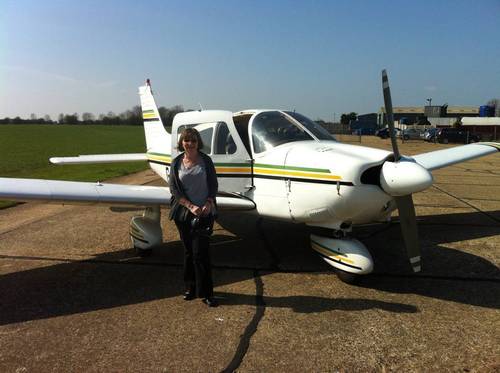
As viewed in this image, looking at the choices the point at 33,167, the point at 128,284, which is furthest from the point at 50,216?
the point at 33,167

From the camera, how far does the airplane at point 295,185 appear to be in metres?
4.59

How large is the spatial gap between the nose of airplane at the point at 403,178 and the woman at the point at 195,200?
1.79 meters

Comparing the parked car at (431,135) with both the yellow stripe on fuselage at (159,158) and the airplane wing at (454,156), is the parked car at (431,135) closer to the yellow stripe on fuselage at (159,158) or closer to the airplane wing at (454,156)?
the airplane wing at (454,156)

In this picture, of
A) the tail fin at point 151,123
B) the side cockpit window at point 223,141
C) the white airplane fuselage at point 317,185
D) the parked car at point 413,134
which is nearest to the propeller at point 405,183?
the white airplane fuselage at point 317,185

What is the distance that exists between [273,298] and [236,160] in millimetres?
2104

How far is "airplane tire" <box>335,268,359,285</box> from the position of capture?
491cm

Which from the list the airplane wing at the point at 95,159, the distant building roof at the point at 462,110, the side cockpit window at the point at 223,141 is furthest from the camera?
the distant building roof at the point at 462,110

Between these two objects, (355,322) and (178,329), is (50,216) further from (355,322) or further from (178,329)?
(355,322)

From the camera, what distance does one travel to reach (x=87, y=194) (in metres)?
5.20

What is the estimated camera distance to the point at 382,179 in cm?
449

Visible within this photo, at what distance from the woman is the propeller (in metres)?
1.82

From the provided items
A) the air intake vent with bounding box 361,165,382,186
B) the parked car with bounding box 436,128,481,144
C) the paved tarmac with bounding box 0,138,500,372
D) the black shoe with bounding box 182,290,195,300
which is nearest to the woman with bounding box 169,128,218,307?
the black shoe with bounding box 182,290,195,300

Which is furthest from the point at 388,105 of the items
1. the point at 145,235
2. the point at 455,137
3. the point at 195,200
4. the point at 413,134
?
the point at 413,134

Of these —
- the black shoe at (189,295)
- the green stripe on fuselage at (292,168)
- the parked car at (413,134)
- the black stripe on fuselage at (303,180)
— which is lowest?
the parked car at (413,134)
